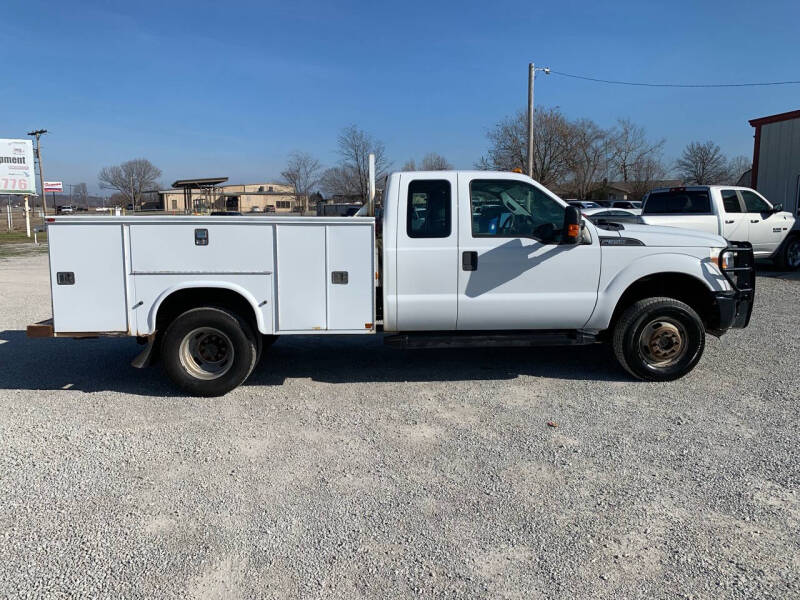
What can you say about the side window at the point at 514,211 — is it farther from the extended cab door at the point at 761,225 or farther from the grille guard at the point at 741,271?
the extended cab door at the point at 761,225

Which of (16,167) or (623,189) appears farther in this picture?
(623,189)

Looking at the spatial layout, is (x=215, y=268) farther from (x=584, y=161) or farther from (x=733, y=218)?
(x=584, y=161)

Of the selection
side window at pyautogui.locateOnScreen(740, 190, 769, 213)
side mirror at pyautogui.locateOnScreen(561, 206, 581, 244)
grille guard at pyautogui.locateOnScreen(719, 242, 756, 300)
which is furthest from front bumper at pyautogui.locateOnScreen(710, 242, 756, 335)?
side window at pyautogui.locateOnScreen(740, 190, 769, 213)

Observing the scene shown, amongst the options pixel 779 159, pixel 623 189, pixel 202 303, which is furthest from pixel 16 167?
pixel 623 189

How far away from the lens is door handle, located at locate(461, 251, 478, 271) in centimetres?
586

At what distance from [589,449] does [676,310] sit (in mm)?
2159

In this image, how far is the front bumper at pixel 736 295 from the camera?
20.4 ft

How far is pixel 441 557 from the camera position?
10.9ft

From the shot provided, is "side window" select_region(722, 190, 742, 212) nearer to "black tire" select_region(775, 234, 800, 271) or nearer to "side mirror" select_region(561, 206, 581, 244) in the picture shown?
"black tire" select_region(775, 234, 800, 271)

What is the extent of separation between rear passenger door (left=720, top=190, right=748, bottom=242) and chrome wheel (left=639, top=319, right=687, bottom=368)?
874cm

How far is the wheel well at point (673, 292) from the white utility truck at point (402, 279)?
0.11ft

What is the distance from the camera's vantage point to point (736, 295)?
20.5 ft

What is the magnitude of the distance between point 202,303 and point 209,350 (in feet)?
1.47

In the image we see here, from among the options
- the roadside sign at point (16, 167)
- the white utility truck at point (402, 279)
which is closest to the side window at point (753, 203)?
the white utility truck at point (402, 279)
